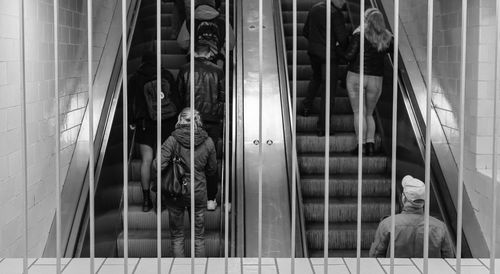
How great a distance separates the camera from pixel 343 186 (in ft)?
23.8

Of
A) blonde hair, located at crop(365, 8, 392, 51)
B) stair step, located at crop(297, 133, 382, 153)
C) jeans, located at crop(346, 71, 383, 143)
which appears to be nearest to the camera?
blonde hair, located at crop(365, 8, 392, 51)

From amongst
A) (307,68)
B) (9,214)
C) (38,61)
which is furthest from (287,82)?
(9,214)

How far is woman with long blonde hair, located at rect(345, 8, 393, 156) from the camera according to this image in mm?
7176

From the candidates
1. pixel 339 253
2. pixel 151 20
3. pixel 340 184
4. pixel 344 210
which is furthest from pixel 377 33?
pixel 151 20

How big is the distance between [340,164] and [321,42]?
127 cm

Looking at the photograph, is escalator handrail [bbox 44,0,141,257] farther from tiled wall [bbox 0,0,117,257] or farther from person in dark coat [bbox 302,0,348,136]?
person in dark coat [bbox 302,0,348,136]

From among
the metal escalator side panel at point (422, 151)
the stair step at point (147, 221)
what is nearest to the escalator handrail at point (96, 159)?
the stair step at point (147, 221)

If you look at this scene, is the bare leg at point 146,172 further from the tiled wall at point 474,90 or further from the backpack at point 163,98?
the tiled wall at point 474,90

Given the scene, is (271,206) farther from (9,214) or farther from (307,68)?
(307,68)

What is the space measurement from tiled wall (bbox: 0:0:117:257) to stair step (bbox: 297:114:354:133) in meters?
2.28

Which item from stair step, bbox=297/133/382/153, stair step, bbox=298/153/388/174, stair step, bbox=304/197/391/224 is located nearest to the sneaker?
stair step, bbox=304/197/391/224

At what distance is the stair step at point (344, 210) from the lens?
22.7 feet

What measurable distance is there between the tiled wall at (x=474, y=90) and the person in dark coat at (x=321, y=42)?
104 centimetres

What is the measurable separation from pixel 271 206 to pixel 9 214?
2.07 m
